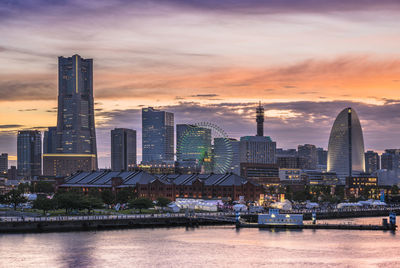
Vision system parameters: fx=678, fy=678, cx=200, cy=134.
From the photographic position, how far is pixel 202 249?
115500mm

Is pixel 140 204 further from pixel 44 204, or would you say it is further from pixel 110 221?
pixel 44 204

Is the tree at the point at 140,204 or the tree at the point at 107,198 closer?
the tree at the point at 140,204

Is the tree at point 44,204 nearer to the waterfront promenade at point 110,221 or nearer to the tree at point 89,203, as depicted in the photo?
the tree at point 89,203

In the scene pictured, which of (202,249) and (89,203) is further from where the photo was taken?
(89,203)

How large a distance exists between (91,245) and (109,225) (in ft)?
96.2

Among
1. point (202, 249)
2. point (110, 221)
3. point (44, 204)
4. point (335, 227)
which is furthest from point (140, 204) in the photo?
point (202, 249)

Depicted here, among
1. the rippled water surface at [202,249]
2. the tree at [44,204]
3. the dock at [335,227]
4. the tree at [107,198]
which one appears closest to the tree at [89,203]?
the tree at [44,204]

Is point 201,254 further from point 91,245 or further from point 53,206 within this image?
point 53,206

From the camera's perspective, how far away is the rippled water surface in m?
102

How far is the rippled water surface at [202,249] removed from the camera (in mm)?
102250

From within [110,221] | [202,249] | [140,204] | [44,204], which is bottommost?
[202,249]

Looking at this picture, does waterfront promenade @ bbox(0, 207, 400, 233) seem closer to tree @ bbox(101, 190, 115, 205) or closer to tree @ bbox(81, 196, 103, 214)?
tree @ bbox(81, 196, 103, 214)

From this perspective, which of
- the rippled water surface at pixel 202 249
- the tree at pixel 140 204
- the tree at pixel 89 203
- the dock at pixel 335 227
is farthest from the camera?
the tree at pixel 140 204

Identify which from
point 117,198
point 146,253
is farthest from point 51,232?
point 117,198
